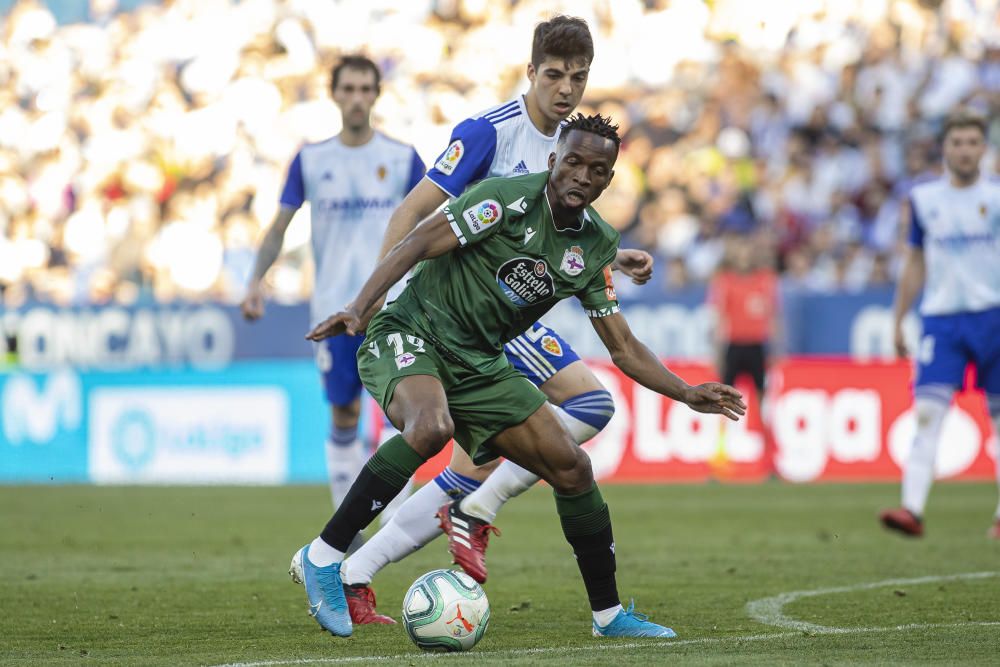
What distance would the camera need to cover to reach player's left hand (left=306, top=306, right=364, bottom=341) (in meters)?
5.41

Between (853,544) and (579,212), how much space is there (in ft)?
17.0

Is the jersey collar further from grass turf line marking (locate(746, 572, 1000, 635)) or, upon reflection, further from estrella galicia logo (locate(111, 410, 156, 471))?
estrella galicia logo (locate(111, 410, 156, 471))

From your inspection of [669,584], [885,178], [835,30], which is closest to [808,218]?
[885,178]

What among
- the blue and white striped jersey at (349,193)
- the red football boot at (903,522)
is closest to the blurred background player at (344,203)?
the blue and white striped jersey at (349,193)

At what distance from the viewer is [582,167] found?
18.4 ft

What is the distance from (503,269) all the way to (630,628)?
1418mm

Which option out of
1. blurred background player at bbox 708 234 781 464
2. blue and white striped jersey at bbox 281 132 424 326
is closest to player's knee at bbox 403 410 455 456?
blue and white striped jersey at bbox 281 132 424 326

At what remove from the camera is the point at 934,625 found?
614 centimetres

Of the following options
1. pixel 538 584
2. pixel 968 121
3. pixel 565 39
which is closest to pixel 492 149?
pixel 565 39

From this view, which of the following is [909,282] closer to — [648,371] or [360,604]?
[648,371]

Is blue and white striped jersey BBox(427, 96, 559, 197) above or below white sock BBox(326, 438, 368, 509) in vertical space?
above

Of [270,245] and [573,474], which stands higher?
[270,245]

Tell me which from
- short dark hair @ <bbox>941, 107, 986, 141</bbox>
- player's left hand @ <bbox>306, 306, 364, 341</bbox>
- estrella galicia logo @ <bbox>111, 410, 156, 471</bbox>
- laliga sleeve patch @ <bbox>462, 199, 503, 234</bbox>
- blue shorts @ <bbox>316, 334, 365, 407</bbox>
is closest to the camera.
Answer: player's left hand @ <bbox>306, 306, 364, 341</bbox>

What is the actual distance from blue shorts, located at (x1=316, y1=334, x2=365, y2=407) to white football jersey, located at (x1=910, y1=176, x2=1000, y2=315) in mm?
4018
